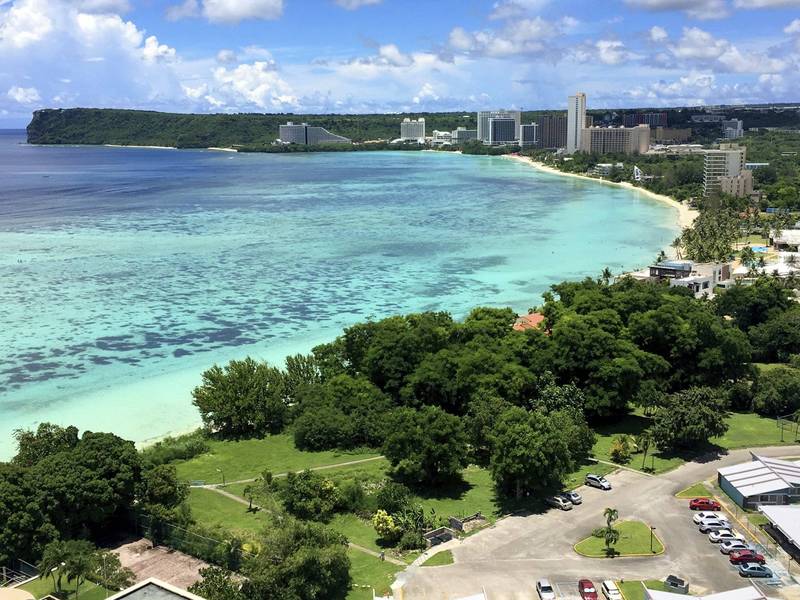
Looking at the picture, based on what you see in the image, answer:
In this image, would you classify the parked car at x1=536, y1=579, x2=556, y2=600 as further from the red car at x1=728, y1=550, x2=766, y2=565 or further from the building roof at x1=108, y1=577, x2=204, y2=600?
the building roof at x1=108, y1=577, x2=204, y2=600

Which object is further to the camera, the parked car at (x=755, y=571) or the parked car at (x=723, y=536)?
the parked car at (x=723, y=536)

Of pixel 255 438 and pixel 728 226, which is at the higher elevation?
pixel 728 226

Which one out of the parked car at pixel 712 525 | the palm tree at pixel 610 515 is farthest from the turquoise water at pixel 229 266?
the parked car at pixel 712 525

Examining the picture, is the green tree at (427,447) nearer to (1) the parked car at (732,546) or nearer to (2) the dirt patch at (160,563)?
(2) the dirt patch at (160,563)

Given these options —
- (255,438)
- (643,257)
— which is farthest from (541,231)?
(255,438)

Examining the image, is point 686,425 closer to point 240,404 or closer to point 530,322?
point 530,322

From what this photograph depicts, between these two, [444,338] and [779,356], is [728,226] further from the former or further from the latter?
[444,338]

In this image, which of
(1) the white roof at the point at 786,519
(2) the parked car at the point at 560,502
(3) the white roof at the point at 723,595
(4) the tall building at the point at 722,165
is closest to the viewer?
(3) the white roof at the point at 723,595
